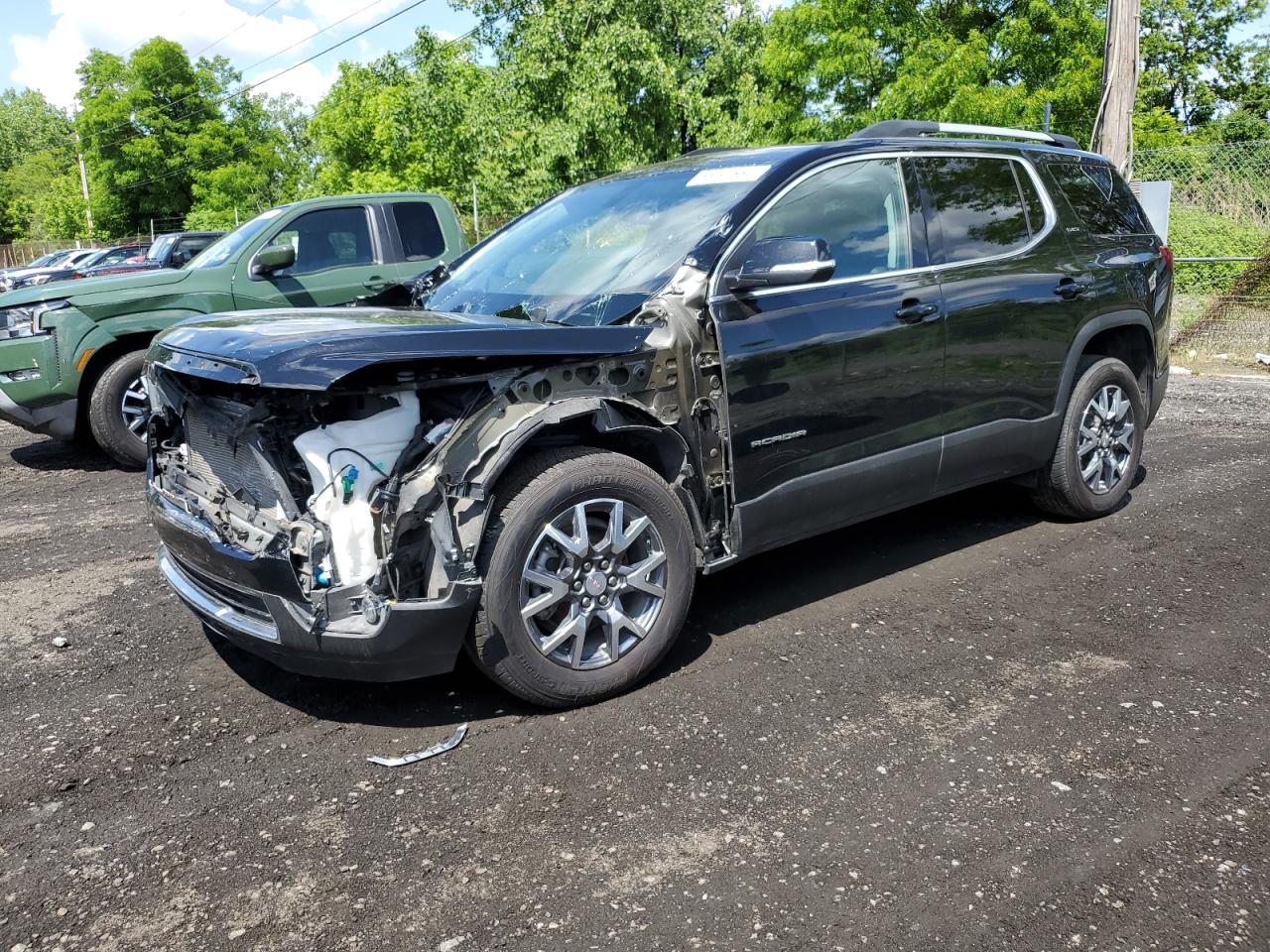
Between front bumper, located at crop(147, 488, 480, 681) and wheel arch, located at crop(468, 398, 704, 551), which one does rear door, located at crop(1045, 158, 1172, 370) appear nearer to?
wheel arch, located at crop(468, 398, 704, 551)

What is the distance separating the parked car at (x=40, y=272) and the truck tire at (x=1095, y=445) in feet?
69.1

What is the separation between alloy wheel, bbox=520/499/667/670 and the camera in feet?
11.4

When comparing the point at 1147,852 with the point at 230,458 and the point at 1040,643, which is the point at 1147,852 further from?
the point at 230,458

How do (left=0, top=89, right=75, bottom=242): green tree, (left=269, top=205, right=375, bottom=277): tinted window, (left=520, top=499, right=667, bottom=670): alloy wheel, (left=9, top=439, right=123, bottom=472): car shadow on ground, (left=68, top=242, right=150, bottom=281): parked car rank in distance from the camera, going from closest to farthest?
1. (left=520, top=499, right=667, bottom=670): alloy wheel
2. (left=9, top=439, right=123, bottom=472): car shadow on ground
3. (left=269, top=205, right=375, bottom=277): tinted window
4. (left=68, top=242, right=150, bottom=281): parked car
5. (left=0, top=89, right=75, bottom=242): green tree

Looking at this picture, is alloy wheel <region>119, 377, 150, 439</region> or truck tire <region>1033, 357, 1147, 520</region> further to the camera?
alloy wheel <region>119, 377, 150, 439</region>

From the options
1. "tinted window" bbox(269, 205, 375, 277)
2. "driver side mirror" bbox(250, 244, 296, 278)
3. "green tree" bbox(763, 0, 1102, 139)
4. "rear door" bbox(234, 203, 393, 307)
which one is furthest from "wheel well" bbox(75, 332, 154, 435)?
"green tree" bbox(763, 0, 1102, 139)

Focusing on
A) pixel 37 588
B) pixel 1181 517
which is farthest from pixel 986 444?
pixel 37 588

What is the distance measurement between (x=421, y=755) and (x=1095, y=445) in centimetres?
390

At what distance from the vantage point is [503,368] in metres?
3.41

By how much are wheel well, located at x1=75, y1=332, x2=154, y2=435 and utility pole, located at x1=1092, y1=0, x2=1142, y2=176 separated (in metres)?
9.53

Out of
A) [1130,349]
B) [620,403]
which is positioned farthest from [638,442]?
[1130,349]

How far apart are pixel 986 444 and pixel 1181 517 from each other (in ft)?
5.59

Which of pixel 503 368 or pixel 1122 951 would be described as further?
pixel 503 368

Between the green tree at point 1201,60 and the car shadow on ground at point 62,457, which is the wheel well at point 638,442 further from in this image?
the green tree at point 1201,60
